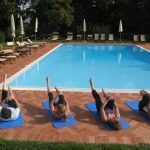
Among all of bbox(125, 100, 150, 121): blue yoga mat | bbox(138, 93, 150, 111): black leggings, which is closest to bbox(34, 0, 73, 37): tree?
bbox(125, 100, 150, 121): blue yoga mat

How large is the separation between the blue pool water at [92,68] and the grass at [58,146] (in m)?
4.71

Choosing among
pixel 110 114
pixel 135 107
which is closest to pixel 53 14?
pixel 135 107

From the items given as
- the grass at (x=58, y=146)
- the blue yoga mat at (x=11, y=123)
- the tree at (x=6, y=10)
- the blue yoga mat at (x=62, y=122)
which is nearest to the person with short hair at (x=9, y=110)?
the blue yoga mat at (x=11, y=123)

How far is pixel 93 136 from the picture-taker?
566 cm

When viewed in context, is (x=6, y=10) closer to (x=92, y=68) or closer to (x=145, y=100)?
(x=92, y=68)

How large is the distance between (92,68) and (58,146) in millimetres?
9646

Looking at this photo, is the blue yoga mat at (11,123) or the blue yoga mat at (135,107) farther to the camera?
the blue yoga mat at (135,107)

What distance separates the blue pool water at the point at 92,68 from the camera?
35.9ft

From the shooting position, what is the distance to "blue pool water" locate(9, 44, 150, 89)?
1093 cm

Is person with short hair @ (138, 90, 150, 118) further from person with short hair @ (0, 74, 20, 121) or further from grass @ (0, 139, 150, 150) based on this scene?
person with short hair @ (0, 74, 20, 121)

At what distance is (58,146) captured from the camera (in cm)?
492

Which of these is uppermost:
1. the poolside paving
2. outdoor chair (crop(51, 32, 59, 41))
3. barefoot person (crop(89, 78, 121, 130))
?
outdoor chair (crop(51, 32, 59, 41))

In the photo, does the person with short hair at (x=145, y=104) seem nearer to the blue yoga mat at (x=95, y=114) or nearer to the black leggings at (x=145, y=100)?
the black leggings at (x=145, y=100)

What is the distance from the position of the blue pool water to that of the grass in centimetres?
471
